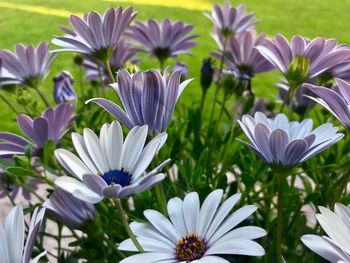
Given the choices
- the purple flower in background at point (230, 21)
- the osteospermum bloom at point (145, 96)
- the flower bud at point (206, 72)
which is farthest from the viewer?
the purple flower in background at point (230, 21)

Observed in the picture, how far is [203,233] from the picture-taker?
1.32 feet

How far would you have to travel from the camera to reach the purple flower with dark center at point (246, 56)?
781mm

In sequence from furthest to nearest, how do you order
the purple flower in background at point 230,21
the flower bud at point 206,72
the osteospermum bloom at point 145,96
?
the purple flower in background at point 230,21
the flower bud at point 206,72
the osteospermum bloom at point 145,96

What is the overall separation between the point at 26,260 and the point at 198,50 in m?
1.92

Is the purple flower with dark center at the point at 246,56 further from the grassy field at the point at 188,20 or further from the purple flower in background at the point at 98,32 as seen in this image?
the grassy field at the point at 188,20

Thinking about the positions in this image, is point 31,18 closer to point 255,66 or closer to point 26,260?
point 255,66

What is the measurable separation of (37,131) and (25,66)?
216 mm

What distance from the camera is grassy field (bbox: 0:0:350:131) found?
166 centimetres

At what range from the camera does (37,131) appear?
542 millimetres

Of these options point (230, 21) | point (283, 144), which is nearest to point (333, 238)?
point (283, 144)

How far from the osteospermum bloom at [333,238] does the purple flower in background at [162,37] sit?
1.74 ft

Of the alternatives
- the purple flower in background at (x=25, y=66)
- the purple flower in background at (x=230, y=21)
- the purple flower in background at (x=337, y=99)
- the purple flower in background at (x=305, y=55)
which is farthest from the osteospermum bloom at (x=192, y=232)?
the purple flower in background at (x=230, y=21)

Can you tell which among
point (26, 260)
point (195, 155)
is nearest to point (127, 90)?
point (26, 260)

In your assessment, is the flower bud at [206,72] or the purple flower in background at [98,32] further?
the flower bud at [206,72]
